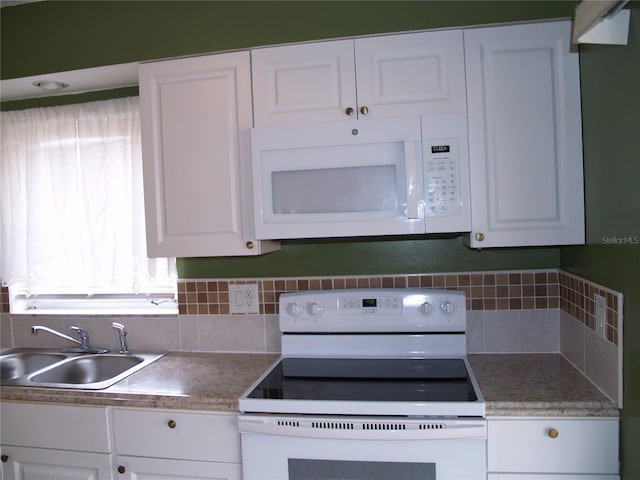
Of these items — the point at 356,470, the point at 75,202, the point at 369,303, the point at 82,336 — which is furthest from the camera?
the point at 75,202

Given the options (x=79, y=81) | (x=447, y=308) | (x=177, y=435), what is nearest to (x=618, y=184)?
(x=447, y=308)

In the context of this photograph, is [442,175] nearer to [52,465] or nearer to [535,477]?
[535,477]

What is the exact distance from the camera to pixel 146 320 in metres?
2.09

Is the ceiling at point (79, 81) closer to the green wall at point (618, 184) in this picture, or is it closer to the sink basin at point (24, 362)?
the sink basin at point (24, 362)

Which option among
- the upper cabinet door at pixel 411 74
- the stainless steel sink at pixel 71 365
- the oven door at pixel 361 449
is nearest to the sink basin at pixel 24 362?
the stainless steel sink at pixel 71 365

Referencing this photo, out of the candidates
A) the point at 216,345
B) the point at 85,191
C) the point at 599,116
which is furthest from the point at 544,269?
the point at 85,191

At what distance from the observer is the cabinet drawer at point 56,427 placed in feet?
5.01

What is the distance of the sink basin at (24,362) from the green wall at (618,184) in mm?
2261

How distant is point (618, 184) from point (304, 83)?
1068 millimetres

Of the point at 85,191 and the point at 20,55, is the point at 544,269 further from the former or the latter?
the point at 20,55

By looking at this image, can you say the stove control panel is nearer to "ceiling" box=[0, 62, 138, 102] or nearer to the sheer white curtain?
the sheer white curtain

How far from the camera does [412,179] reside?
1.47 meters

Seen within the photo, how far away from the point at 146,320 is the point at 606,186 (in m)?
1.95

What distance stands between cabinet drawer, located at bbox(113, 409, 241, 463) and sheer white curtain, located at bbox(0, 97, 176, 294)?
757mm
